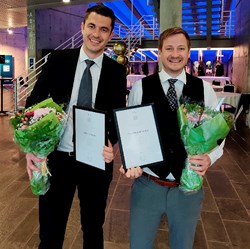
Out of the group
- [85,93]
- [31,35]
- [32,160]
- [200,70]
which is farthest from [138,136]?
[200,70]

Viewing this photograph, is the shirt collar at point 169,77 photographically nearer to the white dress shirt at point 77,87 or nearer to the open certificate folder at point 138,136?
the open certificate folder at point 138,136

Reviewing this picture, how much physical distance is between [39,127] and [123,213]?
1894mm

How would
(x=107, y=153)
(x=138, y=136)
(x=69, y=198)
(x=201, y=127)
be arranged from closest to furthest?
(x=201, y=127)
(x=138, y=136)
(x=107, y=153)
(x=69, y=198)

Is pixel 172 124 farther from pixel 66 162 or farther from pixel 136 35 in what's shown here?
pixel 136 35

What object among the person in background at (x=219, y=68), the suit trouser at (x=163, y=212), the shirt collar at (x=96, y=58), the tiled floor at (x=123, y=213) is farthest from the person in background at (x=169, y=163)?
the person in background at (x=219, y=68)

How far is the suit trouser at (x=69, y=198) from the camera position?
1.67 meters

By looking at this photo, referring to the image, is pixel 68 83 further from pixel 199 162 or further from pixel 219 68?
pixel 219 68

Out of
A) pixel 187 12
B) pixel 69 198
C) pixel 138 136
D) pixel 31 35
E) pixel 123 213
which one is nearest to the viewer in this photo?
pixel 138 136

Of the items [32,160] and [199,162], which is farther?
[32,160]

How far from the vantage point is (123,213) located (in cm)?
297

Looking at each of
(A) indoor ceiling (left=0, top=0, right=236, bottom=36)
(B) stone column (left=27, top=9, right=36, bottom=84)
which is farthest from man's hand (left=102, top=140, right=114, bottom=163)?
(B) stone column (left=27, top=9, right=36, bottom=84)

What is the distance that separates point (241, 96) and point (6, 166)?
5051mm

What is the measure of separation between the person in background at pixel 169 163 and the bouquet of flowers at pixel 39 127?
1.25 ft

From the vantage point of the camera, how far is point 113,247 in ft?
7.90
